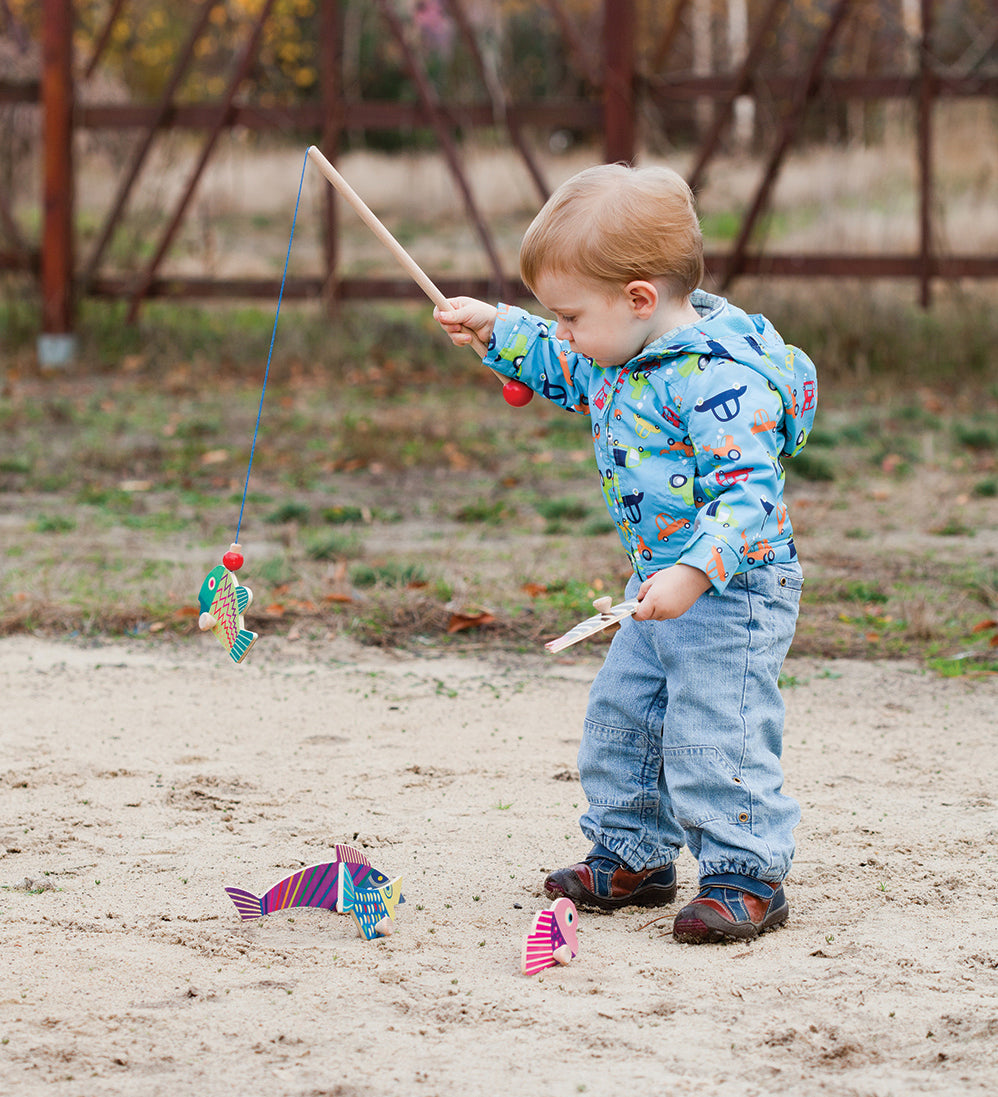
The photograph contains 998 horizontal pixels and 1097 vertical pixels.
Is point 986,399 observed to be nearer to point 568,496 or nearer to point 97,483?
point 568,496

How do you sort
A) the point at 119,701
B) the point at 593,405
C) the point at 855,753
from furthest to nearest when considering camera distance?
the point at 119,701 → the point at 855,753 → the point at 593,405

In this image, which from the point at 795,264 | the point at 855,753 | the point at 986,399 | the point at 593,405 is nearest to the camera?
the point at 593,405

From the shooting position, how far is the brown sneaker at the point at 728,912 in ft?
8.23

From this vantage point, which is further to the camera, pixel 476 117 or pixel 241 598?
pixel 476 117

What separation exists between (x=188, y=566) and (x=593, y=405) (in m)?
2.75

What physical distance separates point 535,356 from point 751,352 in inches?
17.5

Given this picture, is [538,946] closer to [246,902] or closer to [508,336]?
[246,902]

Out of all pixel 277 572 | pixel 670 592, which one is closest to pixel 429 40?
pixel 277 572

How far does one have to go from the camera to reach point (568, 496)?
245 inches

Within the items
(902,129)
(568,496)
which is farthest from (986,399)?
(568,496)

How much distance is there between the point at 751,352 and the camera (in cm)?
243

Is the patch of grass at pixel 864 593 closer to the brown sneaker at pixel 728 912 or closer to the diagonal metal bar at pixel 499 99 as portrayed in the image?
the brown sneaker at pixel 728 912

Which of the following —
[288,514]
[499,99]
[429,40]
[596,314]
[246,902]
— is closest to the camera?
[596,314]

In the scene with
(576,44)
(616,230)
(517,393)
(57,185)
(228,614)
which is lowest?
(228,614)
